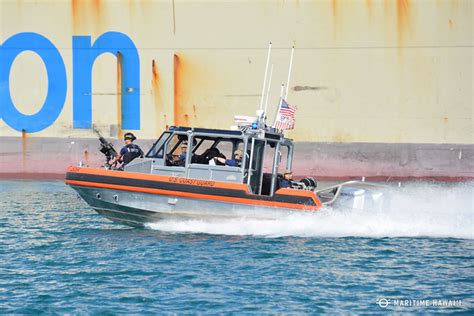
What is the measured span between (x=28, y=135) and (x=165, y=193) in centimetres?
1250

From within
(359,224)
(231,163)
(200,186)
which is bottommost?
(359,224)

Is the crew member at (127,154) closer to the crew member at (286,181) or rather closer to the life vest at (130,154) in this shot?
the life vest at (130,154)

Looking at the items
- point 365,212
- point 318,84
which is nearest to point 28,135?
point 318,84

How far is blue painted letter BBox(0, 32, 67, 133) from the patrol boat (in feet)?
36.4

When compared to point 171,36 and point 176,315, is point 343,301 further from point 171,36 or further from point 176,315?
point 171,36

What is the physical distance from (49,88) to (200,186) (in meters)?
12.8

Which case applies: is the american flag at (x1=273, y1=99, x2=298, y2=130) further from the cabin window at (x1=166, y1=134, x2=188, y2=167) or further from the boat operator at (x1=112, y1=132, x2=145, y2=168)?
the boat operator at (x1=112, y1=132, x2=145, y2=168)

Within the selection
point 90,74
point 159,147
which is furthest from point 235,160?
point 90,74

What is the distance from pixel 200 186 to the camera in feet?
53.1

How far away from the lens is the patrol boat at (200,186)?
16.2m

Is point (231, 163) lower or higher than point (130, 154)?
lower

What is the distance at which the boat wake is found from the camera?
1641cm

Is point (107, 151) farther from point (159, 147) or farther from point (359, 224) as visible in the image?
point (359, 224)

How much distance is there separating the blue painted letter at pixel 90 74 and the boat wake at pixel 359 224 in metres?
11.0
